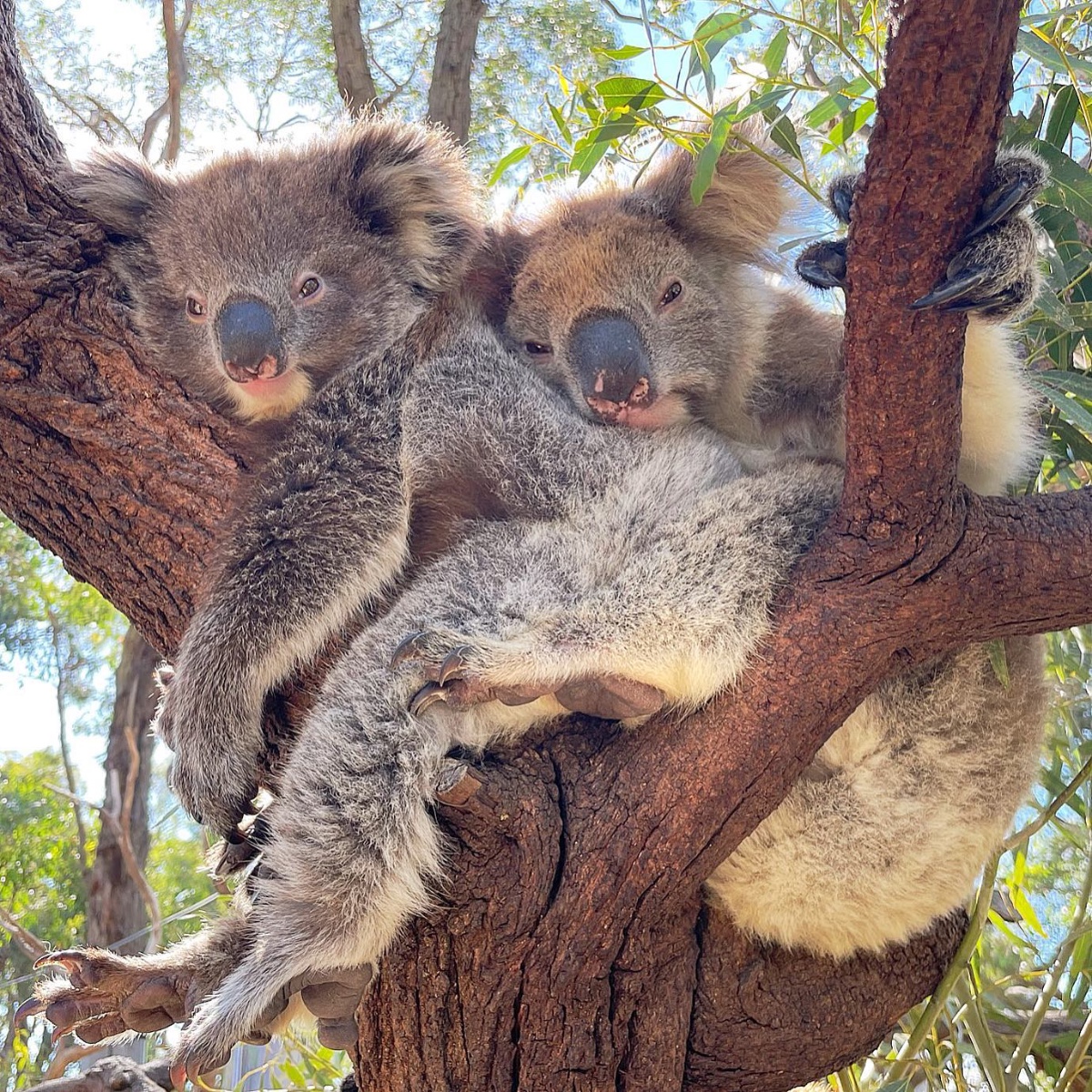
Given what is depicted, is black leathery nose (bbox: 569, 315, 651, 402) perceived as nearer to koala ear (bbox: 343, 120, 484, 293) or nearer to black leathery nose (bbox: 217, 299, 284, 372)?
koala ear (bbox: 343, 120, 484, 293)

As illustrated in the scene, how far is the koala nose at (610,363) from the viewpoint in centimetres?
222

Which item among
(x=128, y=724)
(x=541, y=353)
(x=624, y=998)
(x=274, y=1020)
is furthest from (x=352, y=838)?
(x=128, y=724)

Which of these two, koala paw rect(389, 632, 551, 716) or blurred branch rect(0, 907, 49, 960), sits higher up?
koala paw rect(389, 632, 551, 716)

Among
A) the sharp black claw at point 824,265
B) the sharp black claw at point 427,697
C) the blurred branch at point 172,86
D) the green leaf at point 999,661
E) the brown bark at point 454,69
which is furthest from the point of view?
the blurred branch at point 172,86

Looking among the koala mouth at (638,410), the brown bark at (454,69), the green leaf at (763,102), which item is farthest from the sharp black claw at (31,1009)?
the brown bark at (454,69)

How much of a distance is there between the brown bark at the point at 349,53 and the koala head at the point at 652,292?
1.57 meters

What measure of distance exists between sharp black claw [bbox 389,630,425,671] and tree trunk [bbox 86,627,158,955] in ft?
11.2

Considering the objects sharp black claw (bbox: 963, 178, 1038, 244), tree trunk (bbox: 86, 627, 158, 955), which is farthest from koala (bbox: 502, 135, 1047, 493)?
tree trunk (bbox: 86, 627, 158, 955)

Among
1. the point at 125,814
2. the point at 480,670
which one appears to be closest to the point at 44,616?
the point at 125,814

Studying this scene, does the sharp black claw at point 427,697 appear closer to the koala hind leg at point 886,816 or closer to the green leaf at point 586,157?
the koala hind leg at point 886,816

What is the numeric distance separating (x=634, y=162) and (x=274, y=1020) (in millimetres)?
2088

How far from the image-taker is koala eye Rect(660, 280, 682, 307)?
8.11ft

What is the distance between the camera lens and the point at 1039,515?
168cm

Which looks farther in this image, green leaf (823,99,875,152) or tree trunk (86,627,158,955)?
tree trunk (86,627,158,955)
